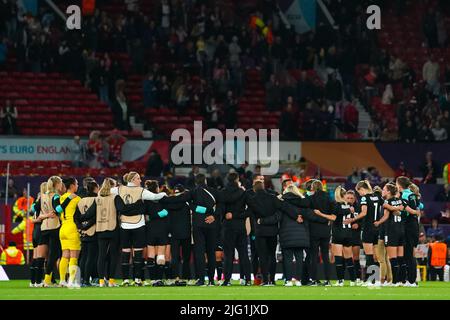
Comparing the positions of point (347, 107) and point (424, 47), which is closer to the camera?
point (347, 107)

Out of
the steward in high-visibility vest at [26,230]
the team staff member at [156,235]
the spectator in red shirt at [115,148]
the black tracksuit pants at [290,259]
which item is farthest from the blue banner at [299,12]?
the team staff member at [156,235]

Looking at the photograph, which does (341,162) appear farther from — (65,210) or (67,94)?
(65,210)

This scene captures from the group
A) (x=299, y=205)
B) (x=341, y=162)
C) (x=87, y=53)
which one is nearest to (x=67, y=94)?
(x=87, y=53)

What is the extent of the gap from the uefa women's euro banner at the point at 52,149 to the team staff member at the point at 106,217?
1273cm

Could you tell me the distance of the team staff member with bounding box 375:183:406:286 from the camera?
26.5m

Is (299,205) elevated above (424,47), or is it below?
below

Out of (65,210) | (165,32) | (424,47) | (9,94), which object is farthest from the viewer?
(424,47)

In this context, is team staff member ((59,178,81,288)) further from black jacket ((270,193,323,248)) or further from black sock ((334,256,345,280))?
black sock ((334,256,345,280))

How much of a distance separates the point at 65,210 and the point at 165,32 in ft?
66.4

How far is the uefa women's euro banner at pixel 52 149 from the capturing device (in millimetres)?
38531

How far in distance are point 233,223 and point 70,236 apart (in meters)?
3.40

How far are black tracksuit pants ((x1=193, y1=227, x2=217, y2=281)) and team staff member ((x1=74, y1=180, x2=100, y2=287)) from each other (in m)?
1.89

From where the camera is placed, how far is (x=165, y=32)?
45125 millimetres

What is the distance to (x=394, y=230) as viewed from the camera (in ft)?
86.8
